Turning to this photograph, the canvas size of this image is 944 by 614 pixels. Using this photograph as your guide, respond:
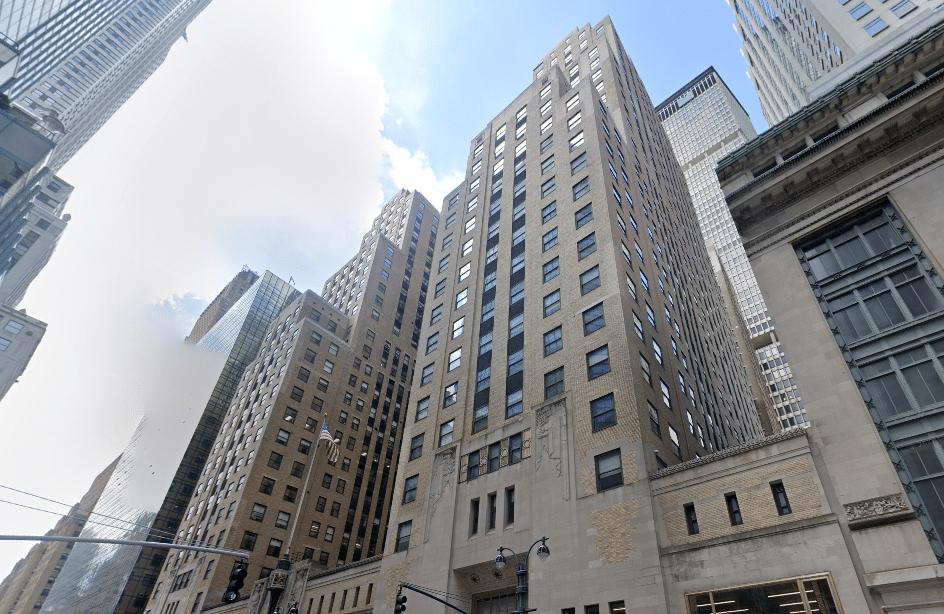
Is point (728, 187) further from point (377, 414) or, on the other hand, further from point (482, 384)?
point (377, 414)

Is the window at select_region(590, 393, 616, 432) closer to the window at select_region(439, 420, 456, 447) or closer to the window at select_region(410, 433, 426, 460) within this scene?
the window at select_region(439, 420, 456, 447)

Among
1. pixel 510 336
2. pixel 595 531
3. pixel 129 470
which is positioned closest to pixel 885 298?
pixel 595 531

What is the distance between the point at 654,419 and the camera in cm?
3256

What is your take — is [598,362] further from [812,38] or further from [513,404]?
[812,38]

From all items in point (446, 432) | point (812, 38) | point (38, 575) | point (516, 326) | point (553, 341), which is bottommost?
point (446, 432)

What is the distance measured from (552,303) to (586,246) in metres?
5.16

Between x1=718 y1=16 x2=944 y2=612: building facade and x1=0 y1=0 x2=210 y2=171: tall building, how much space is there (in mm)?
64927

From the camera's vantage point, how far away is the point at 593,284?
38500mm

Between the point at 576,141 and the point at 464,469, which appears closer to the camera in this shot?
the point at 464,469

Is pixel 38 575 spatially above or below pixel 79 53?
below

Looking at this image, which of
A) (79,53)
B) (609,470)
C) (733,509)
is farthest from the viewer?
(79,53)

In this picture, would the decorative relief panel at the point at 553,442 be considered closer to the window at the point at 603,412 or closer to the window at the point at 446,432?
the window at the point at 603,412

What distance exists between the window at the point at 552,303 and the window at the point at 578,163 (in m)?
13.1

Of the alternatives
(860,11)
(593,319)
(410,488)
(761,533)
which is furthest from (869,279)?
(860,11)
